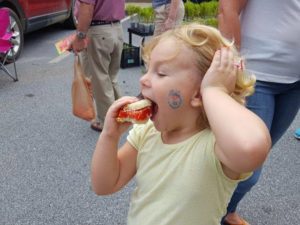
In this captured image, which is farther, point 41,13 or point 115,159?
point 41,13

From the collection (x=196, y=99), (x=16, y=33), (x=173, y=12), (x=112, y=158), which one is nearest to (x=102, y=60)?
(x=173, y=12)

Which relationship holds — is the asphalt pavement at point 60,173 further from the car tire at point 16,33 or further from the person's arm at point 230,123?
the person's arm at point 230,123

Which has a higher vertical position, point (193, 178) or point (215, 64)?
point (215, 64)

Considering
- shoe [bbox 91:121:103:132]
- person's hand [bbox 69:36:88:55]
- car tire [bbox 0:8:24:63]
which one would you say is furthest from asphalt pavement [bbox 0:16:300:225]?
car tire [bbox 0:8:24:63]

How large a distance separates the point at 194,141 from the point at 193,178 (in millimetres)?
107

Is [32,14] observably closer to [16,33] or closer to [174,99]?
[16,33]

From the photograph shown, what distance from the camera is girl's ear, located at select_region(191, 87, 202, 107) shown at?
1.22 metres

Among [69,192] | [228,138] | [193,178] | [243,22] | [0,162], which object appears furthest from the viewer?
[0,162]

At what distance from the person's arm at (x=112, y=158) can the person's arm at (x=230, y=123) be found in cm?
26

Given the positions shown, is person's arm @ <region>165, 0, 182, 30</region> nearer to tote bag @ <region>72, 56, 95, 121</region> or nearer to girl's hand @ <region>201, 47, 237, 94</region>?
tote bag @ <region>72, 56, 95, 121</region>

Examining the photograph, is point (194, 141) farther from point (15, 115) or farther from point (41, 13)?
point (41, 13)

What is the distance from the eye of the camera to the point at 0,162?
337 cm

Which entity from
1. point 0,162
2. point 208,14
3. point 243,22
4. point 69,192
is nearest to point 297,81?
point 243,22

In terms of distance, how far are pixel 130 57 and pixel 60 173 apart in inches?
127
